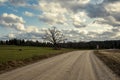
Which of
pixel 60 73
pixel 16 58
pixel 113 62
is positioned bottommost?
pixel 113 62

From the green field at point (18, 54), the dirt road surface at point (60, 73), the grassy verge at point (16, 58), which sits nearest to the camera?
the dirt road surface at point (60, 73)

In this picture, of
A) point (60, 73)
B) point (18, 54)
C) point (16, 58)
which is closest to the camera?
point (60, 73)

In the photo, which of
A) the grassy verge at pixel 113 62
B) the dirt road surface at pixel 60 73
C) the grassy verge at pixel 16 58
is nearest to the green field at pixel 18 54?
the grassy verge at pixel 16 58

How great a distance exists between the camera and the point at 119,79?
1287 cm

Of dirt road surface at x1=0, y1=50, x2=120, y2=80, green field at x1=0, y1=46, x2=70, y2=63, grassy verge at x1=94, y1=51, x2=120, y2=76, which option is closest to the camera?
dirt road surface at x1=0, y1=50, x2=120, y2=80

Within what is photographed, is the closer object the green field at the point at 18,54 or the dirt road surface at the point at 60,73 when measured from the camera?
the dirt road surface at the point at 60,73

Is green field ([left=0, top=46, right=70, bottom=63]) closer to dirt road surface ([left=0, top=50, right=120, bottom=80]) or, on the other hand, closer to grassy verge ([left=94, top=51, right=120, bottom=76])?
dirt road surface ([left=0, top=50, right=120, bottom=80])

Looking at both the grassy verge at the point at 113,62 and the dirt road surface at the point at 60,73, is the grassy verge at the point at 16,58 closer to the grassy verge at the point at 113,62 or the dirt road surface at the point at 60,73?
the dirt road surface at the point at 60,73

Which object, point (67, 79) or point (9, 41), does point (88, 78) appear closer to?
point (67, 79)

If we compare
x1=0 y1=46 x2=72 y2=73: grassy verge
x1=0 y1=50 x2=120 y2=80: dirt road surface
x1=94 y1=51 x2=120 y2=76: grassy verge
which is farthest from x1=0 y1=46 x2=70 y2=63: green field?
x1=94 y1=51 x2=120 y2=76: grassy verge

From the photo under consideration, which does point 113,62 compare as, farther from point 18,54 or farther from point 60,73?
point 18,54

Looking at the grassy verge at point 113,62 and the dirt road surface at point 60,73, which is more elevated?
the dirt road surface at point 60,73

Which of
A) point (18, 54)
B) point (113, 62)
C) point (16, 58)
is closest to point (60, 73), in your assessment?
point (113, 62)

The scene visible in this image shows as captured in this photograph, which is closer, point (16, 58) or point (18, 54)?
point (16, 58)
